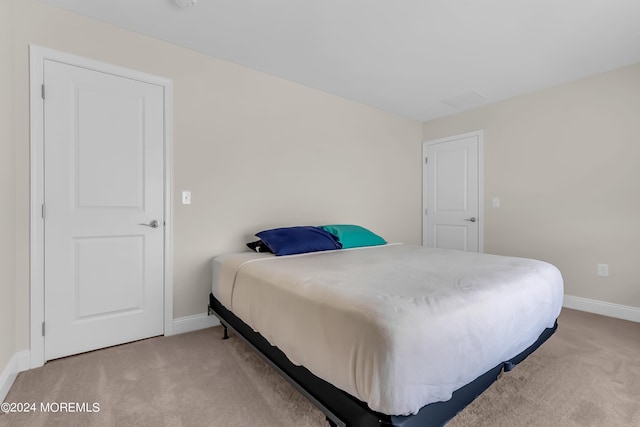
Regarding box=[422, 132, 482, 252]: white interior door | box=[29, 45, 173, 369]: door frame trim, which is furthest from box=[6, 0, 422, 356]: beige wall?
box=[422, 132, 482, 252]: white interior door

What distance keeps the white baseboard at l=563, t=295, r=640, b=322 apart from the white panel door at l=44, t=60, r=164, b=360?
13.3 feet

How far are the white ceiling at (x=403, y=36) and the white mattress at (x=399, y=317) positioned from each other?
174cm

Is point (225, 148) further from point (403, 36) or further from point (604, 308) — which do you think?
point (604, 308)

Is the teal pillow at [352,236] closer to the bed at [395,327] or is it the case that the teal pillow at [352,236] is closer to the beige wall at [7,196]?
the bed at [395,327]

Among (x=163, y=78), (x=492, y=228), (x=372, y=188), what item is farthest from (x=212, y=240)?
(x=492, y=228)

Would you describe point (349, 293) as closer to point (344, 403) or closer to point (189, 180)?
point (344, 403)

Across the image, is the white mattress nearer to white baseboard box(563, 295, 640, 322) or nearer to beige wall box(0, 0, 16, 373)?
beige wall box(0, 0, 16, 373)

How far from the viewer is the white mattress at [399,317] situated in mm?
1009

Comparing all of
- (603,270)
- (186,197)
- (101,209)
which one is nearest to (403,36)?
(186,197)

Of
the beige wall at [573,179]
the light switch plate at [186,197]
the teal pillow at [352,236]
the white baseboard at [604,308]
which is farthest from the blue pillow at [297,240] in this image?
the white baseboard at [604,308]

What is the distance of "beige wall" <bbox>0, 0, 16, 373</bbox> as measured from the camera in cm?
167

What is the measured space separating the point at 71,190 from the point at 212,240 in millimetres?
1051

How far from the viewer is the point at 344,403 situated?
1.14 metres

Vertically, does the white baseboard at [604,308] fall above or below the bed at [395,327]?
below
